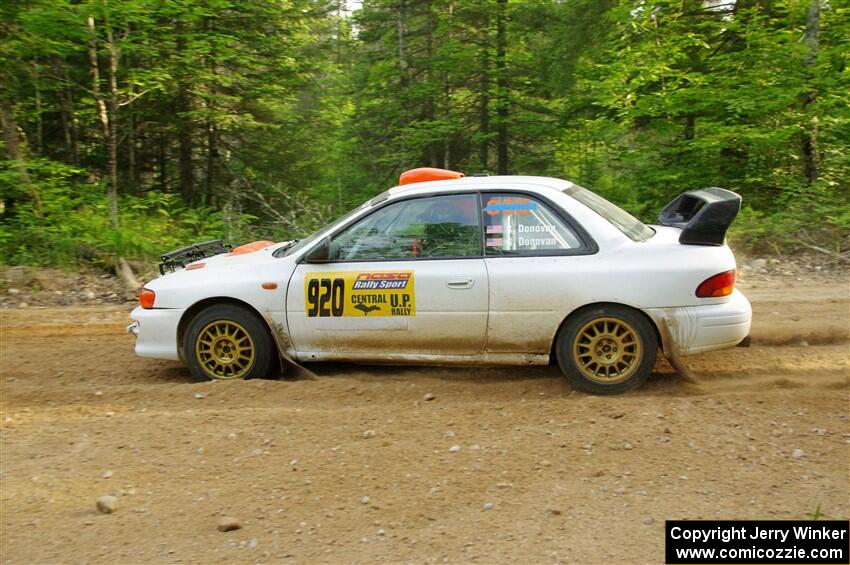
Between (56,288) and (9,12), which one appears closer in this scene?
(56,288)

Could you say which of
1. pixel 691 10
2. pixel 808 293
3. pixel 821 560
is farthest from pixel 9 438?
pixel 691 10

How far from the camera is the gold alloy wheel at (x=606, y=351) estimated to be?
4.91 m

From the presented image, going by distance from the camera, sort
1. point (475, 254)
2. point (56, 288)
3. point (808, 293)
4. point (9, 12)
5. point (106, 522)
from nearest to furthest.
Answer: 1. point (106, 522)
2. point (475, 254)
3. point (808, 293)
4. point (56, 288)
5. point (9, 12)

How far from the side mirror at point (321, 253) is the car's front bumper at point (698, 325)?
2.46 metres

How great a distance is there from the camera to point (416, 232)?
5316 millimetres

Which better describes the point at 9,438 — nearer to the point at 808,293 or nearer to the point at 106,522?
the point at 106,522

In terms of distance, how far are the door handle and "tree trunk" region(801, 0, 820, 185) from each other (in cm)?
922

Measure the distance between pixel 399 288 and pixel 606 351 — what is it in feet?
5.30

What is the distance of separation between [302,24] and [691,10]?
29.8ft

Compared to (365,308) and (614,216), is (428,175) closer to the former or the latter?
(365,308)

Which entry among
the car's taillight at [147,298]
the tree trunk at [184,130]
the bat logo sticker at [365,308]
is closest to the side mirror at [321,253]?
the bat logo sticker at [365,308]

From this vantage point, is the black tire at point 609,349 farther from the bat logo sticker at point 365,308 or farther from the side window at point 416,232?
the bat logo sticker at point 365,308

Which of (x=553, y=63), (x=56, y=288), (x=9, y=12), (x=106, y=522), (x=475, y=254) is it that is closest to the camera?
(x=106, y=522)

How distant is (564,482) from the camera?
144 inches
